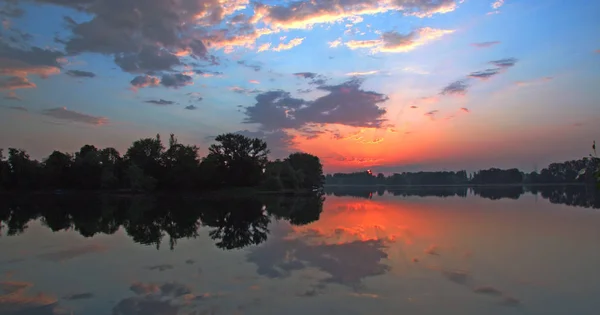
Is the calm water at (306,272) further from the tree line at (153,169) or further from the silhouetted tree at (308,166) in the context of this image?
the silhouetted tree at (308,166)

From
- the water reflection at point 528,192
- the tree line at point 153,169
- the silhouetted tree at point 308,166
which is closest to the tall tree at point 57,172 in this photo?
the tree line at point 153,169

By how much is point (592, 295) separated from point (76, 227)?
76.8 feet

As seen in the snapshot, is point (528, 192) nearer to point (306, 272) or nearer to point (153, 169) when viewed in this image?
point (153, 169)

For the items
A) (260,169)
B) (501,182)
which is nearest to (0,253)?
(260,169)

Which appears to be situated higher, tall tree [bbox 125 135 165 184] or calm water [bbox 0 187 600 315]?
tall tree [bbox 125 135 165 184]

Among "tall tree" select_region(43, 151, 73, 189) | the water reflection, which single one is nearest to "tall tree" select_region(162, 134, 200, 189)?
"tall tree" select_region(43, 151, 73, 189)

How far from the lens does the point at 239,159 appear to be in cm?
7669

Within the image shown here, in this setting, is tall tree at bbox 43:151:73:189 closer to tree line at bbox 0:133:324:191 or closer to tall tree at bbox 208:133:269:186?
tree line at bbox 0:133:324:191

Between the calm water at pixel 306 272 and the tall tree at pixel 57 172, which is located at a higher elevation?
the tall tree at pixel 57 172

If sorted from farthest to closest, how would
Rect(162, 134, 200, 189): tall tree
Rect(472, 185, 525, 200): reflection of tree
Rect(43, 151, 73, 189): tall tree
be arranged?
Rect(43, 151, 73, 189): tall tree → Rect(162, 134, 200, 189): tall tree → Rect(472, 185, 525, 200): reflection of tree

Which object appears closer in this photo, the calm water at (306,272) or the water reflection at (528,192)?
the calm water at (306,272)

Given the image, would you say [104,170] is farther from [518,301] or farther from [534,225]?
[518,301]

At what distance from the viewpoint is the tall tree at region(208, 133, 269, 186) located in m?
75.2

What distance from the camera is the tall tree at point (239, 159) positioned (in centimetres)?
7519
